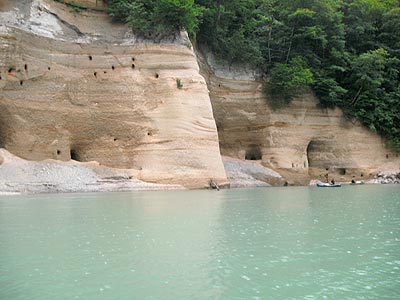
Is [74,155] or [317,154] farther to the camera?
[317,154]

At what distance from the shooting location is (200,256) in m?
6.24

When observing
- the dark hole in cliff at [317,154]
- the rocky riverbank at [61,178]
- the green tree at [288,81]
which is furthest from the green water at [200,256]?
the dark hole in cliff at [317,154]

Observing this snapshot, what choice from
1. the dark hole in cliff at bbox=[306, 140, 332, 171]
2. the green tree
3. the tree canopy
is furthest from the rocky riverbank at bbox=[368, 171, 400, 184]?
the green tree

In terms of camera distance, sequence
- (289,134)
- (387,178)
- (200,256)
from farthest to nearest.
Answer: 1. (289,134)
2. (387,178)
3. (200,256)

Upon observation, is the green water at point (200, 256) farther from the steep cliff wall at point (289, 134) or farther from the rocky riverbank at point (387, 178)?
the rocky riverbank at point (387, 178)

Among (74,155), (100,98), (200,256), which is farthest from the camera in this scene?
(74,155)

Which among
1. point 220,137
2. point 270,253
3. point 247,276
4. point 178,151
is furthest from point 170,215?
point 220,137

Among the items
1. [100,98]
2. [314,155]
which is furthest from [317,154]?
[100,98]

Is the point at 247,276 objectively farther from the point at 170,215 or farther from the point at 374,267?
the point at 170,215

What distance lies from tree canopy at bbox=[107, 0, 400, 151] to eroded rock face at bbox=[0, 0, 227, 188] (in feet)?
22.3

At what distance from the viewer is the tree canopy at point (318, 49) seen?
98.8 feet

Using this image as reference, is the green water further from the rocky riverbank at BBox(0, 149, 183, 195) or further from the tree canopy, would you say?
the tree canopy

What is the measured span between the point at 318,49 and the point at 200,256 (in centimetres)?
3018

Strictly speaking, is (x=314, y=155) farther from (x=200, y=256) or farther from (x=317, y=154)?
(x=200, y=256)
